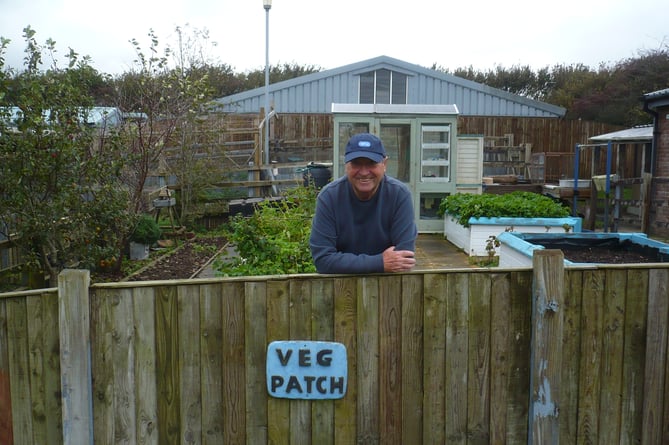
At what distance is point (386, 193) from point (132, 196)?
6997mm

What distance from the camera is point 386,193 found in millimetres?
3576

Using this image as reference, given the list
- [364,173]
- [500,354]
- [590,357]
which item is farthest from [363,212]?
[590,357]

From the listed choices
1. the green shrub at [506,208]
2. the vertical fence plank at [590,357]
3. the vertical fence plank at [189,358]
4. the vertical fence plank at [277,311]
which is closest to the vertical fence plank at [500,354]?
the vertical fence plank at [590,357]

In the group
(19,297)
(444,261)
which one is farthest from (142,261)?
(19,297)

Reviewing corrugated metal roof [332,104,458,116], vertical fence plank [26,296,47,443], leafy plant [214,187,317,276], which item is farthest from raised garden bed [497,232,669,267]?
vertical fence plank [26,296,47,443]

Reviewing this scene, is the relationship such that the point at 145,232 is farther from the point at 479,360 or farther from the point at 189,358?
the point at 479,360

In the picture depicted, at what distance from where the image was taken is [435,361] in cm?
331

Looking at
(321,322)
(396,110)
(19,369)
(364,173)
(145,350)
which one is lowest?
(19,369)

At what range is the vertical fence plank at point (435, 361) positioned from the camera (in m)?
3.28

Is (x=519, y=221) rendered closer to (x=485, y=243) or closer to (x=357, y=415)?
(x=485, y=243)

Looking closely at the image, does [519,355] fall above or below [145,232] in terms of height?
above

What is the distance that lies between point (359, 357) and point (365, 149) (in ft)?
3.72

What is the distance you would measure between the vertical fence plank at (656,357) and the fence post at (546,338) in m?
0.53

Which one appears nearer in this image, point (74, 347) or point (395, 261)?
point (74, 347)
